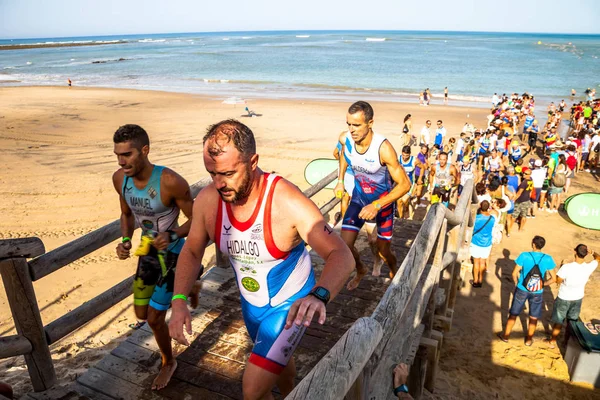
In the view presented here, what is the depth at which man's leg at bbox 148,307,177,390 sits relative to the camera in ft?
10.5

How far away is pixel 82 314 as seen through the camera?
3.31 m

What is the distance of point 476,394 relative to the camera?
520 cm

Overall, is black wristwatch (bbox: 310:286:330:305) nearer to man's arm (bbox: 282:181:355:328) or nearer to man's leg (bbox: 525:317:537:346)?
man's arm (bbox: 282:181:355:328)

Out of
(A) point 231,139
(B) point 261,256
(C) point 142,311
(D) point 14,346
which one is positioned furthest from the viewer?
(C) point 142,311

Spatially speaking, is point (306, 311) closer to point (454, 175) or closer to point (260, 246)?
point (260, 246)

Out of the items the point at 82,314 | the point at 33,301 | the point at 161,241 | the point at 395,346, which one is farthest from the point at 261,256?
the point at 82,314

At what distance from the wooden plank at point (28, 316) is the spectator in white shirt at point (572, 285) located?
6.06 metres

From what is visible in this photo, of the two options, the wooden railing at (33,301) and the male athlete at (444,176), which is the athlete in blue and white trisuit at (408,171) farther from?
the wooden railing at (33,301)

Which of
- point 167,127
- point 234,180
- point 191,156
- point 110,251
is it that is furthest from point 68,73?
point 234,180

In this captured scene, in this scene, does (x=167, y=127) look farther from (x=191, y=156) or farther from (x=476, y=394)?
(x=476, y=394)

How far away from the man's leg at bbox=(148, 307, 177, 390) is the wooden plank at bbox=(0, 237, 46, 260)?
36.2 inches

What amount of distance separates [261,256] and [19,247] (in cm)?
169

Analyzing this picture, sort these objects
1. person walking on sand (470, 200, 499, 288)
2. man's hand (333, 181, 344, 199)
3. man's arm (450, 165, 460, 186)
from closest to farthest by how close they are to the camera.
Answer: man's hand (333, 181, 344, 199) → person walking on sand (470, 200, 499, 288) → man's arm (450, 165, 460, 186)

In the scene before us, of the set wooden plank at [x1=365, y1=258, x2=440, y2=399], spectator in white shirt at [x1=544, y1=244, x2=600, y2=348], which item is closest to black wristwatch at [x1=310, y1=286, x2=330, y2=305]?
wooden plank at [x1=365, y1=258, x2=440, y2=399]
